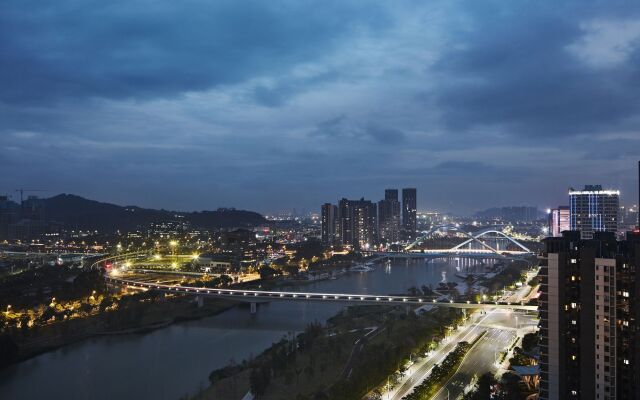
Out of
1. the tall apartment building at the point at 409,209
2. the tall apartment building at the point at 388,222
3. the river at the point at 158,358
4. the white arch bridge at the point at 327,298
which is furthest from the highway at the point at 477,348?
the tall apartment building at the point at 409,209

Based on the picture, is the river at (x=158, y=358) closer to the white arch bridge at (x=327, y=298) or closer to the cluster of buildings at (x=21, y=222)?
the white arch bridge at (x=327, y=298)

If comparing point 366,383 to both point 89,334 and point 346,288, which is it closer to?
point 89,334

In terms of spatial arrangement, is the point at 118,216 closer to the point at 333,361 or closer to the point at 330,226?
the point at 330,226

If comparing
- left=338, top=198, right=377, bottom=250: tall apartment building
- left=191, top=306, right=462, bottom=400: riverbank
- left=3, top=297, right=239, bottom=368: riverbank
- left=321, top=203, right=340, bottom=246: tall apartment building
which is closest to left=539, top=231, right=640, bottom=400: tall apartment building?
left=191, top=306, right=462, bottom=400: riverbank

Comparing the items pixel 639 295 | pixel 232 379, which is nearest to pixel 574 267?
pixel 639 295

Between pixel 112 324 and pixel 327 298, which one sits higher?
pixel 327 298

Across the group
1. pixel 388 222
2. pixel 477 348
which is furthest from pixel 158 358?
pixel 388 222
